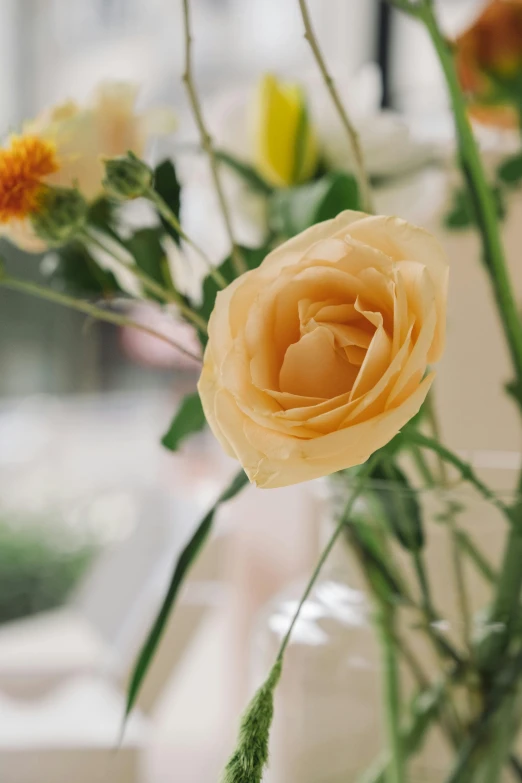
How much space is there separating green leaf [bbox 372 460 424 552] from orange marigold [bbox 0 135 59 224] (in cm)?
15

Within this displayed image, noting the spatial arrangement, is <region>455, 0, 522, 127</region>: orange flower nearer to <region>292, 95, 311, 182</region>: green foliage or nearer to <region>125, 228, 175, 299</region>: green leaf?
<region>292, 95, 311, 182</region>: green foliage

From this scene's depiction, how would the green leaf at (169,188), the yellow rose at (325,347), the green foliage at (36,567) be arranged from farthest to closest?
the green foliage at (36,567), the green leaf at (169,188), the yellow rose at (325,347)

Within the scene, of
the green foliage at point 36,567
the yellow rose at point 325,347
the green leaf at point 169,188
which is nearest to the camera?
the yellow rose at point 325,347

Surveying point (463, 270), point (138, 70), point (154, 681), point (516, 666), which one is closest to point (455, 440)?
point (463, 270)

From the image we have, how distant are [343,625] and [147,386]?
186cm

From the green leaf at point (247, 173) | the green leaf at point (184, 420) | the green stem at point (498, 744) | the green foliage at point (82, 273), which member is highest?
the green leaf at point (247, 173)

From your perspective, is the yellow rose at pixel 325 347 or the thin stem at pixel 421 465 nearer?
the yellow rose at pixel 325 347

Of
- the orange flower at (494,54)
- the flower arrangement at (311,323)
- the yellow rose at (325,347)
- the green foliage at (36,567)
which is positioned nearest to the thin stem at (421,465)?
the flower arrangement at (311,323)

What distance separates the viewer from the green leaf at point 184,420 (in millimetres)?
276

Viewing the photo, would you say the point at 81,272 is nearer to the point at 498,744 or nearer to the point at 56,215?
the point at 56,215

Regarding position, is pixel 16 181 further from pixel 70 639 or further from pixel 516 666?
pixel 70 639

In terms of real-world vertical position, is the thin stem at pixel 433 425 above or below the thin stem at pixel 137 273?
below

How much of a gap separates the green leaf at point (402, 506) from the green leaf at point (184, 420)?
2.8 inches

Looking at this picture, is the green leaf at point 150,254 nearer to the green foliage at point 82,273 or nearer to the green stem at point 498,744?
the green foliage at point 82,273
